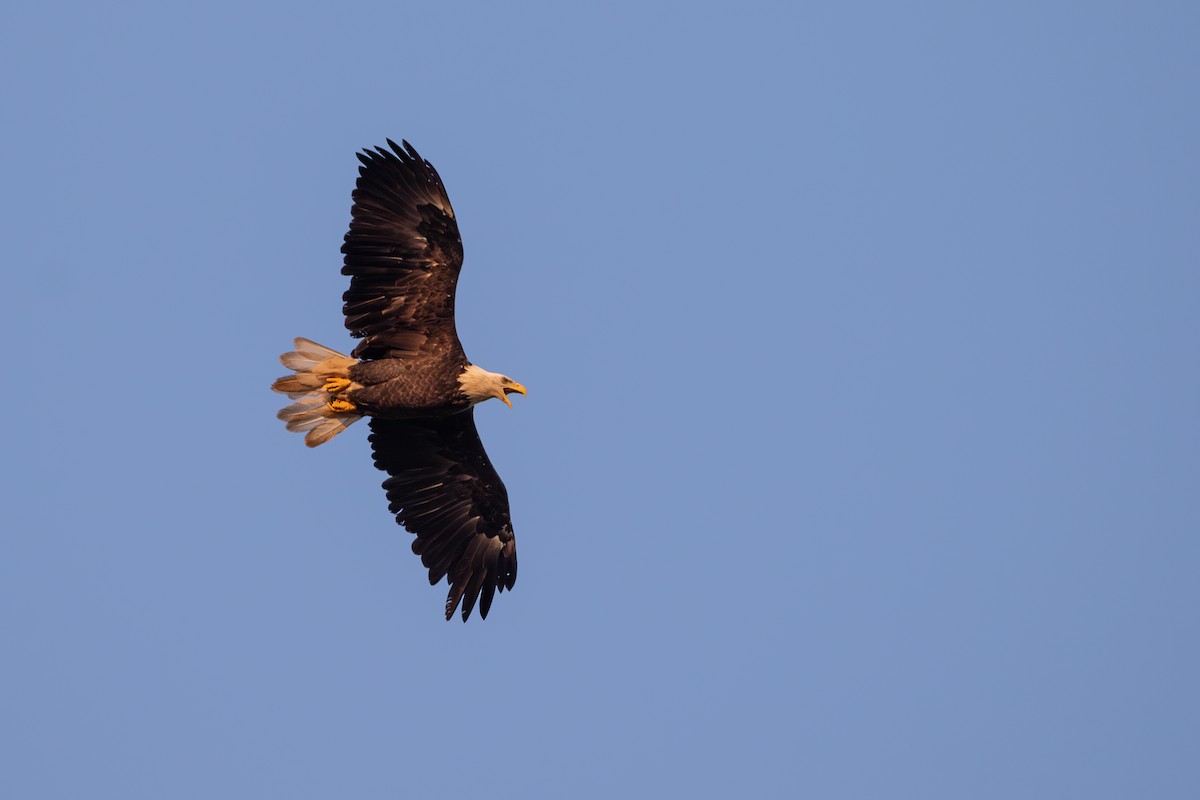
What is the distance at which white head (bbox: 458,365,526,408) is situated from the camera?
14492 millimetres

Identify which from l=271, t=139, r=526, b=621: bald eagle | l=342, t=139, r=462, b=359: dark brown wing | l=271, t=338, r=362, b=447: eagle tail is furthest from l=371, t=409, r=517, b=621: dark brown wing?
l=342, t=139, r=462, b=359: dark brown wing

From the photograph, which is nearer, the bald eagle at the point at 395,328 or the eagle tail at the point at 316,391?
the bald eagle at the point at 395,328

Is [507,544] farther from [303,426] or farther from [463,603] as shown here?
[303,426]

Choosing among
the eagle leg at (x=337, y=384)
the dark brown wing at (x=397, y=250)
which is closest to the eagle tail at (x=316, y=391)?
the eagle leg at (x=337, y=384)

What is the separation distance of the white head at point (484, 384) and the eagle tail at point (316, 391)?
0.87m

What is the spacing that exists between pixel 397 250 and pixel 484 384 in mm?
1258

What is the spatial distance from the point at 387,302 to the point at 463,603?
265 cm

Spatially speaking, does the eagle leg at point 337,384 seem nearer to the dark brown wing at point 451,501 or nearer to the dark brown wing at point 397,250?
the dark brown wing at point 397,250

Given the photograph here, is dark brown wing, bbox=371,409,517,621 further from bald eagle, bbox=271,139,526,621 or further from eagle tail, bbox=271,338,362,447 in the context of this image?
eagle tail, bbox=271,338,362,447

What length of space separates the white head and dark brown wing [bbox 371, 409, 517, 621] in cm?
66

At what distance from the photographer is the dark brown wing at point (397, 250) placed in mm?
14281

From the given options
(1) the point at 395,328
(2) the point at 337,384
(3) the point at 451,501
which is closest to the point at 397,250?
(1) the point at 395,328

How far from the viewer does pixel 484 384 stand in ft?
47.6

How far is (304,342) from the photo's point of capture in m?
14.6
